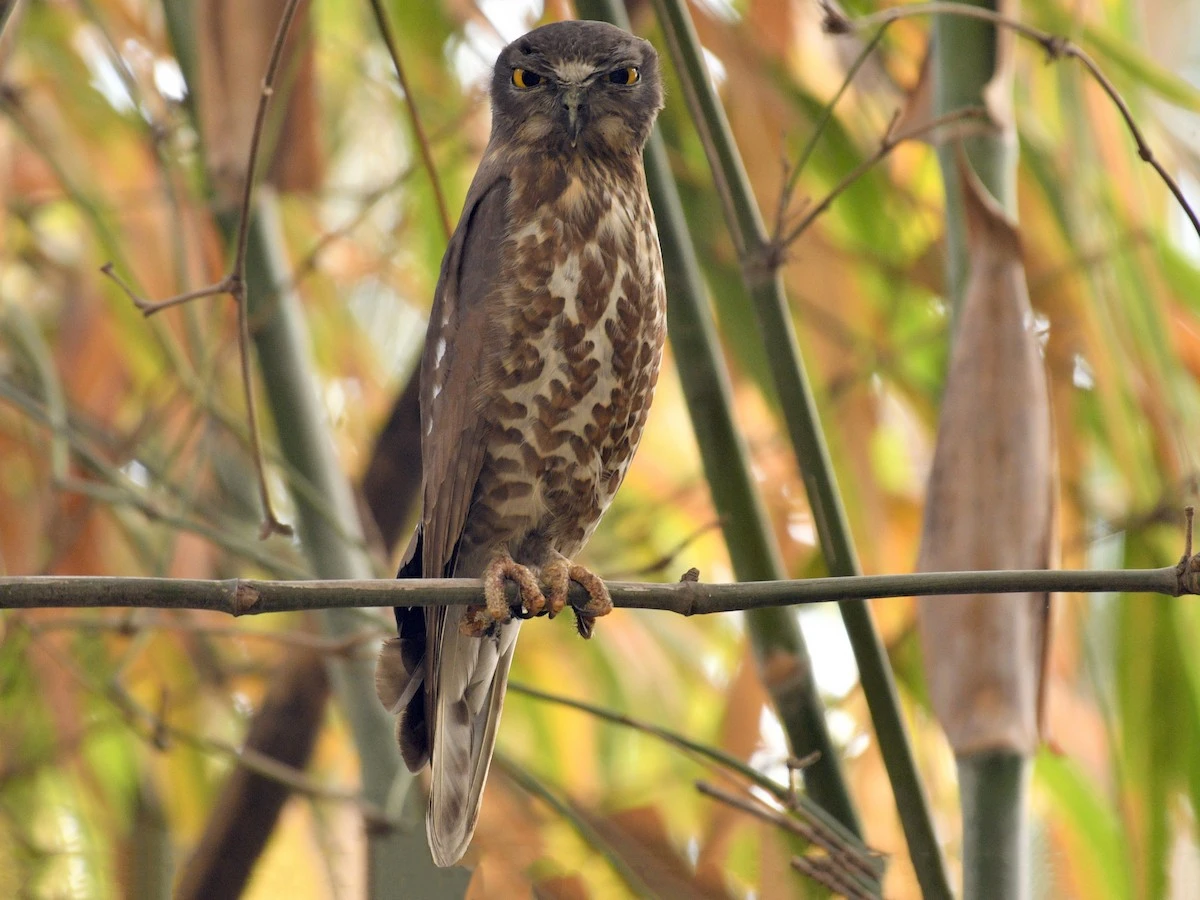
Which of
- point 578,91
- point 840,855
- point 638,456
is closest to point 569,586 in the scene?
point 840,855

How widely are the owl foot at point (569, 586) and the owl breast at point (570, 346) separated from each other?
0.20m

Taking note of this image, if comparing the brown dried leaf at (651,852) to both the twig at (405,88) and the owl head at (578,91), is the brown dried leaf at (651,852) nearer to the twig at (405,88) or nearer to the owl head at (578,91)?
the twig at (405,88)

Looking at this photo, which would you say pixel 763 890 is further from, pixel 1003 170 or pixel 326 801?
pixel 1003 170

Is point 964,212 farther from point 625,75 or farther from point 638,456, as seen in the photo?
point 638,456

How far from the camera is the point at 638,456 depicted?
341 centimetres

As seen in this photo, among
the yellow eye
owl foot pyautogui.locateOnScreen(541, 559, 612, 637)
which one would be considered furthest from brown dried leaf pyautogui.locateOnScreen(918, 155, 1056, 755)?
the yellow eye

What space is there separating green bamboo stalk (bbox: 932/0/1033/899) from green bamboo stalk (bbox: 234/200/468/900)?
0.98 meters

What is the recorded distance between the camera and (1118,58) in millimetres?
2299

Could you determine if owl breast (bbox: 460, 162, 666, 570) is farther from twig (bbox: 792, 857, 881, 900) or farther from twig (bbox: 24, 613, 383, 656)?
twig (bbox: 792, 857, 881, 900)

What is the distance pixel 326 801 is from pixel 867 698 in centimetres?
109

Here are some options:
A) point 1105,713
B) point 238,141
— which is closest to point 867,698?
point 1105,713

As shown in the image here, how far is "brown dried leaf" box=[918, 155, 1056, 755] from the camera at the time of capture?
1.74m

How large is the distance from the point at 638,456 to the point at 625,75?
4.48ft

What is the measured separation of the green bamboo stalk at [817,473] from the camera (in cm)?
170
